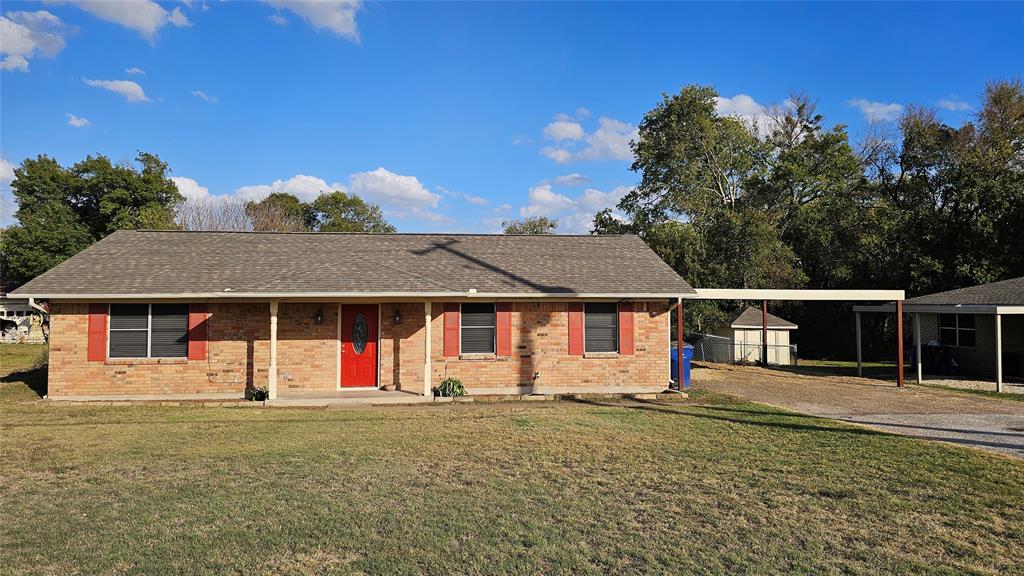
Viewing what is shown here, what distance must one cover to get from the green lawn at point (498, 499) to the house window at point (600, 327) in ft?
13.5

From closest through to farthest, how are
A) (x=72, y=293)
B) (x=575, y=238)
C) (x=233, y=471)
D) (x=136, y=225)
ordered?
(x=233, y=471) < (x=72, y=293) < (x=575, y=238) < (x=136, y=225)

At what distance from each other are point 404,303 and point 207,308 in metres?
4.08

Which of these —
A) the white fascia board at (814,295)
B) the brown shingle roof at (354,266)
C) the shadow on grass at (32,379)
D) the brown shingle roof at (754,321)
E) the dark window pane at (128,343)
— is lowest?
the shadow on grass at (32,379)

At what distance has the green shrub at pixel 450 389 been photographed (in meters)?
13.4

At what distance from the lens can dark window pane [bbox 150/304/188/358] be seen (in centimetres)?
1324

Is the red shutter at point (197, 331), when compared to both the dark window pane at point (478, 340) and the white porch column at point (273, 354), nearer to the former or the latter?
the white porch column at point (273, 354)

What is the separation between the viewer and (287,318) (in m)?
13.6

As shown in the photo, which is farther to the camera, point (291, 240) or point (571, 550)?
point (291, 240)

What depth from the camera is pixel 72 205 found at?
40.7 metres

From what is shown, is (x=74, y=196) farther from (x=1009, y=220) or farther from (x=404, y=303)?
(x=1009, y=220)

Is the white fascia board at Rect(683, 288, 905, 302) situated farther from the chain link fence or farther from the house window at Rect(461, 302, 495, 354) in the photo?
the chain link fence

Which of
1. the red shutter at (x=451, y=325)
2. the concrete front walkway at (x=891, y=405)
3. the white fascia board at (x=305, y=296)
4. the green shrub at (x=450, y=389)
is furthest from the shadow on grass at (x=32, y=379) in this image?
the concrete front walkway at (x=891, y=405)

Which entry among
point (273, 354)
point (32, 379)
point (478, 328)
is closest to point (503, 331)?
point (478, 328)

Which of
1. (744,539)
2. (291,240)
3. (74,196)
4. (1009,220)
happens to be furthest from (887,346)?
(74,196)
